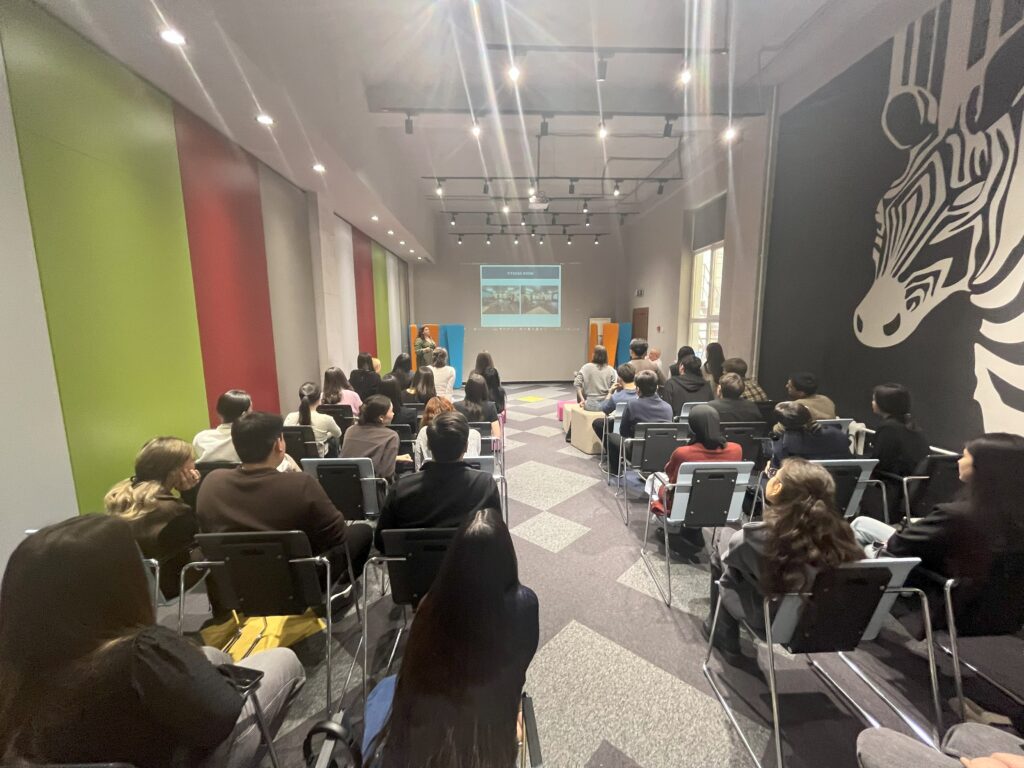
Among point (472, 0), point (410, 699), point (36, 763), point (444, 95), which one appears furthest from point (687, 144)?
point (36, 763)

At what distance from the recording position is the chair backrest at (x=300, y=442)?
3.07 meters

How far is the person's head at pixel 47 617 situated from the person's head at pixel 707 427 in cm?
272

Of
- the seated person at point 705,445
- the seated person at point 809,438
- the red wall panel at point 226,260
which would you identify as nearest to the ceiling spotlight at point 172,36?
the red wall panel at point 226,260

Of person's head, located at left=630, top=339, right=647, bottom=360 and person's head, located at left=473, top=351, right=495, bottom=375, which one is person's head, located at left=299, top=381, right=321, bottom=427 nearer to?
person's head, located at left=473, top=351, right=495, bottom=375

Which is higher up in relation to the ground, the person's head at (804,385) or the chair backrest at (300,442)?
the person's head at (804,385)

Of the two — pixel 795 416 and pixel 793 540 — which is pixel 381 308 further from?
pixel 793 540

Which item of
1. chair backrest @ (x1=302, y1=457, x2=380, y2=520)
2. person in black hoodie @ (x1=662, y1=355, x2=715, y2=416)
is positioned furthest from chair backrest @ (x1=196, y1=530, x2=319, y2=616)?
person in black hoodie @ (x1=662, y1=355, x2=715, y2=416)

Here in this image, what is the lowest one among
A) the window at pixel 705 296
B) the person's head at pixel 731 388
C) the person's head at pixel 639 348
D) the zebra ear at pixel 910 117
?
the person's head at pixel 731 388

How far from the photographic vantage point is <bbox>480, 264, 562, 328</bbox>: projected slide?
11000 mm

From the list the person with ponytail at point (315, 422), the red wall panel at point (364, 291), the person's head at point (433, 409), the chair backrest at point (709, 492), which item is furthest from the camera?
the red wall panel at point (364, 291)

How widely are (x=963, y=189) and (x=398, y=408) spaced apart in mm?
4804

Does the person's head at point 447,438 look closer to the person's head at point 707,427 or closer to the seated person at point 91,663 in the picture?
the seated person at point 91,663

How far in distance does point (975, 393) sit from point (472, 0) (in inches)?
182

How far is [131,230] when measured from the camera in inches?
106
